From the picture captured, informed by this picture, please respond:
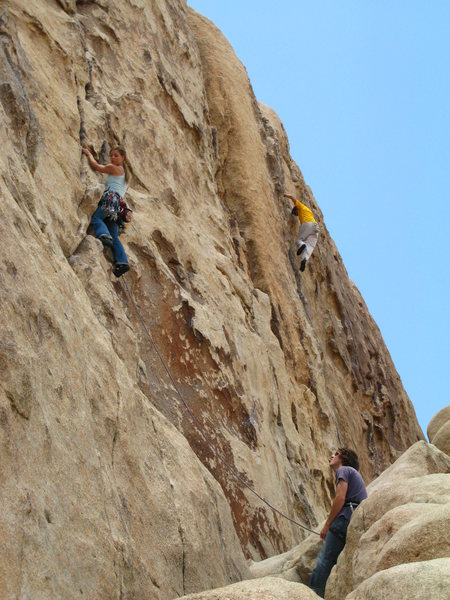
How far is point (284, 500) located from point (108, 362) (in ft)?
18.6

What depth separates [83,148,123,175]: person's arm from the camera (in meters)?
12.6

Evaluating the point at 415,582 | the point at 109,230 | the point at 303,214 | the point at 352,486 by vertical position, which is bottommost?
the point at 352,486

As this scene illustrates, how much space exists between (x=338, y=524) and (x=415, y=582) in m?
4.27

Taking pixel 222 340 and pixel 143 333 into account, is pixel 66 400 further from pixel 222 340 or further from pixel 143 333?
pixel 222 340

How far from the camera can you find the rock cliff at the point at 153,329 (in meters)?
7.32

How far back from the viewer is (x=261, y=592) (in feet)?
19.5

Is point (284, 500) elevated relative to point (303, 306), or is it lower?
lower

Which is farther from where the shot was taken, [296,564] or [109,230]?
[109,230]

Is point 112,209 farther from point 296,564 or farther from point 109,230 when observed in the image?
point 296,564

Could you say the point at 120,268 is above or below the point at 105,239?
below

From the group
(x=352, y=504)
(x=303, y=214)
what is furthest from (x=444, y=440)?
(x=303, y=214)

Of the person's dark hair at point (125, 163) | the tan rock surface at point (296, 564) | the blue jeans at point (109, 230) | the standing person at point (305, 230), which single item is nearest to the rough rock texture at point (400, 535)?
the tan rock surface at point (296, 564)

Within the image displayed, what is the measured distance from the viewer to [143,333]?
12.1 meters

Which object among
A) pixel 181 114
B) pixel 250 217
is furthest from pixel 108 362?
pixel 250 217
